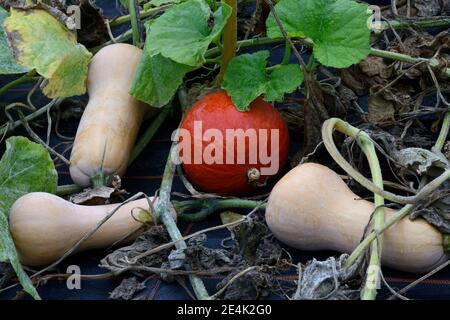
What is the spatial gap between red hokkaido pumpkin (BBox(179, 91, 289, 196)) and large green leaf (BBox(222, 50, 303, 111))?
3 centimetres

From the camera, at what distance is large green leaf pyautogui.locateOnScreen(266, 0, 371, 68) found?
1371 millimetres

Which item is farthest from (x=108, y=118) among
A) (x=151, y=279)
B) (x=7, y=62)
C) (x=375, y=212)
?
(x=375, y=212)

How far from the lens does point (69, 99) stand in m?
1.82

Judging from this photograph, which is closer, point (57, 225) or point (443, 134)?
point (57, 225)

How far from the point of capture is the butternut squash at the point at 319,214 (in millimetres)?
1225

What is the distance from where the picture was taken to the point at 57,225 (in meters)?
1.27

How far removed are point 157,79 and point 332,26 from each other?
38 centimetres

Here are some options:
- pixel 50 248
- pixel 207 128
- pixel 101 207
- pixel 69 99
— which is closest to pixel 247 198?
pixel 207 128

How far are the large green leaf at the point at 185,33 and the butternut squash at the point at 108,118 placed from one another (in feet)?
0.68

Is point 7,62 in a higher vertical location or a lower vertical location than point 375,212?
higher

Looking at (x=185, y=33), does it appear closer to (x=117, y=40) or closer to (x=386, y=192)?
(x=117, y=40)

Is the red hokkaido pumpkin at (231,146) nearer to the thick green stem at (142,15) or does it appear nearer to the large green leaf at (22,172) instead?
the large green leaf at (22,172)

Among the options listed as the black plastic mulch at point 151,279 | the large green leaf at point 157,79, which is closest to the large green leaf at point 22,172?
the black plastic mulch at point 151,279
